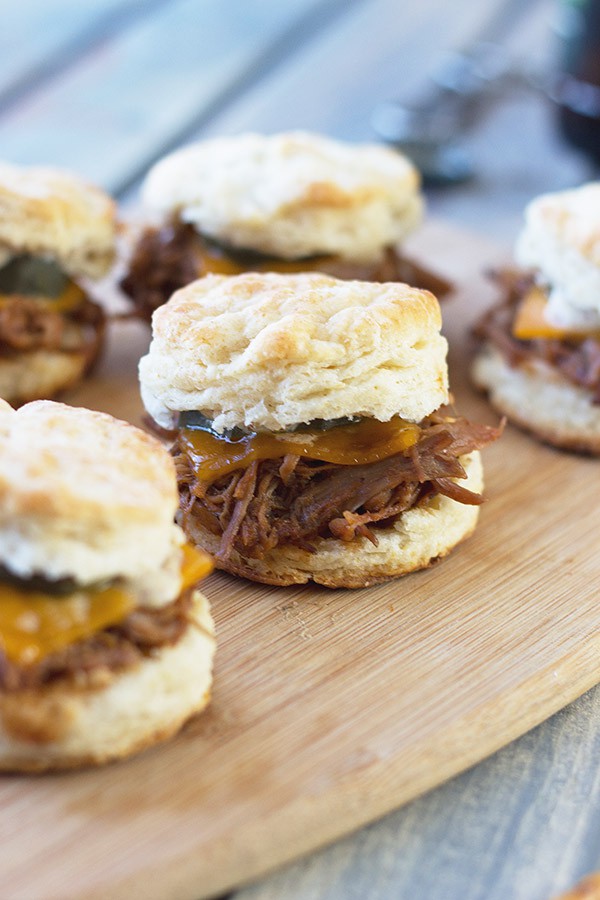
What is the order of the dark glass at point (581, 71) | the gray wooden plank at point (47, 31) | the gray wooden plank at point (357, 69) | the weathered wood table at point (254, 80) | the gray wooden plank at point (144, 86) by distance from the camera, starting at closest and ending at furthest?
the dark glass at point (581, 71)
the gray wooden plank at point (144, 86)
the weathered wood table at point (254, 80)
the gray wooden plank at point (47, 31)
the gray wooden plank at point (357, 69)

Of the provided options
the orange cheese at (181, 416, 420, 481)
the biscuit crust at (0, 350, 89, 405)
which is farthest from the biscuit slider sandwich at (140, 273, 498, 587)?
the biscuit crust at (0, 350, 89, 405)

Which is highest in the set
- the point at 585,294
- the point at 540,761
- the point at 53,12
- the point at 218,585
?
the point at 585,294

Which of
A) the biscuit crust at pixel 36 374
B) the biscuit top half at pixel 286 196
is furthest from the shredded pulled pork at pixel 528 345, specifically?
the biscuit crust at pixel 36 374

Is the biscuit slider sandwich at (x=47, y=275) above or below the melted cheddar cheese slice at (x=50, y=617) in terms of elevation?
below

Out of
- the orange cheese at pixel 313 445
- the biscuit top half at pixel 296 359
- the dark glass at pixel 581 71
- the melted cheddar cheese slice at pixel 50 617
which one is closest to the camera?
the melted cheddar cheese slice at pixel 50 617

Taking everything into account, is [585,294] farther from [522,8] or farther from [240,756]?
[522,8]

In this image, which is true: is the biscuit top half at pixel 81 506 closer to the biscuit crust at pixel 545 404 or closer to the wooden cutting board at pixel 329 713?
the wooden cutting board at pixel 329 713

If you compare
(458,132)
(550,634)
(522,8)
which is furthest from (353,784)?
(522,8)
